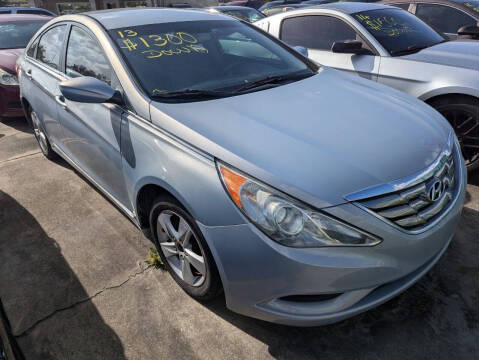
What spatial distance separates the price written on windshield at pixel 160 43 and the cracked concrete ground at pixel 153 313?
4.49ft

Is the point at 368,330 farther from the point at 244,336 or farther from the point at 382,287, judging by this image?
the point at 244,336

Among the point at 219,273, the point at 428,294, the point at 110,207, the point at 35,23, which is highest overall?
the point at 35,23

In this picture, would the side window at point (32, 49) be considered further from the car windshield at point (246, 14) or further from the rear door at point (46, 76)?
the car windshield at point (246, 14)

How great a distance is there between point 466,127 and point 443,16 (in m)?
2.79

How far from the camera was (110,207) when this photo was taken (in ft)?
10.4

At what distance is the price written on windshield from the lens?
7.79 feet

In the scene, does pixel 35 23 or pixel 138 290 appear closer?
pixel 138 290

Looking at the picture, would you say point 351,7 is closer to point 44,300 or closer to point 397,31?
point 397,31

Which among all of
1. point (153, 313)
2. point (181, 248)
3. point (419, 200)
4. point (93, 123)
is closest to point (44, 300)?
point (153, 313)

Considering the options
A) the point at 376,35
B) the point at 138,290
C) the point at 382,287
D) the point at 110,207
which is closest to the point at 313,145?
the point at 382,287

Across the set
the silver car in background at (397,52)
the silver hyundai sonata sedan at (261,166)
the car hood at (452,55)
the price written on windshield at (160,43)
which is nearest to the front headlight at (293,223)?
the silver hyundai sonata sedan at (261,166)

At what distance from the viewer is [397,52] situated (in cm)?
361

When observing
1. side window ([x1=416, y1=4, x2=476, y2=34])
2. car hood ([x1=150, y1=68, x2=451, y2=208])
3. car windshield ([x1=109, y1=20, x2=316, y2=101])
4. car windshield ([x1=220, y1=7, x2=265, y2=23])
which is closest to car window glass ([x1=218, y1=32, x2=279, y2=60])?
Result: car windshield ([x1=109, y1=20, x2=316, y2=101])

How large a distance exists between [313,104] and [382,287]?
3.54 ft
